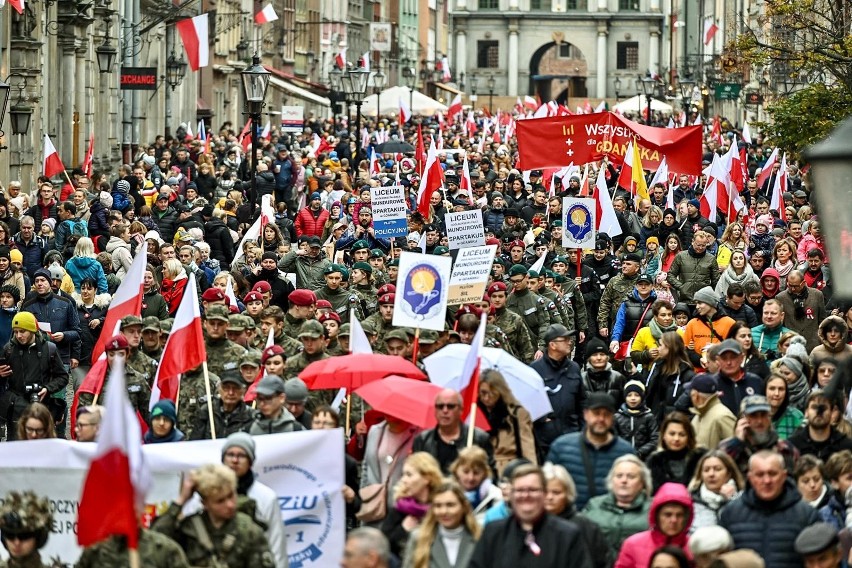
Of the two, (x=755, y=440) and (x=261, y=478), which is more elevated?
(x=755, y=440)

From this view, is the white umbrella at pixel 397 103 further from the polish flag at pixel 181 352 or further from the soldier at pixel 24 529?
the soldier at pixel 24 529

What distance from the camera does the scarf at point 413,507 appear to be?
8805 millimetres

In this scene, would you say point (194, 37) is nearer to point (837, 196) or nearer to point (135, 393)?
point (135, 393)

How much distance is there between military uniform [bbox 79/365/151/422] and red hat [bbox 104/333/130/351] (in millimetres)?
144

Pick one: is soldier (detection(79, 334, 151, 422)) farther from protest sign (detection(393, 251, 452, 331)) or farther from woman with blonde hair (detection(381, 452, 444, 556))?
woman with blonde hair (detection(381, 452, 444, 556))

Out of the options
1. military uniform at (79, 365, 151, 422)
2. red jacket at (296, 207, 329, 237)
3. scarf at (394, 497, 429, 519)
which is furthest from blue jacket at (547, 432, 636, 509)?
red jacket at (296, 207, 329, 237)

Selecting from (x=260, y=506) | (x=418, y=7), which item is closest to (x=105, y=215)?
(x=260, y=506)


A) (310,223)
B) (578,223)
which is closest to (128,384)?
(578,223)

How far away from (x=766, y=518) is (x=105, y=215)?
15.4 metres

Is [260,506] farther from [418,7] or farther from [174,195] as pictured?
[418,7]

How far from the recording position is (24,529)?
328 inches

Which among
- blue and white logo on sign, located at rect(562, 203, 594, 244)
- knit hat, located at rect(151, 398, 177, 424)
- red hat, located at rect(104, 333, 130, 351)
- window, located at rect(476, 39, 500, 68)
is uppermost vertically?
window, located at rect(476, 39, 500, 68)

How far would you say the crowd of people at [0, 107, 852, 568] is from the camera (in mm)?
8250

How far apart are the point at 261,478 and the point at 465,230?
10.7m
